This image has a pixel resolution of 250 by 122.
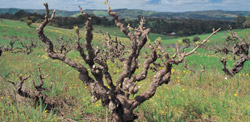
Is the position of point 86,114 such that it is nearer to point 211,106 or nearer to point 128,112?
point 128,112

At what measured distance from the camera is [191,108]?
4055 mm

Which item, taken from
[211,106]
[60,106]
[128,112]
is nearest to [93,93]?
[128,112]

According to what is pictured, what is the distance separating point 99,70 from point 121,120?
3.06 ft

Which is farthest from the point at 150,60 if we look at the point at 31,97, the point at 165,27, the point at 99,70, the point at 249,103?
the point at 165,27

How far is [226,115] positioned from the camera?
3.65m

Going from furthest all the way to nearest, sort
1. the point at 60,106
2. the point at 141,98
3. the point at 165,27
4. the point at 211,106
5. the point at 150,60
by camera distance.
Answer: the point at 165,27 → the point at 60,106 → the point at 211,106 → the point at 150,60 → the point at 141,98

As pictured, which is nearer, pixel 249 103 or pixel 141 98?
pixel 141 98

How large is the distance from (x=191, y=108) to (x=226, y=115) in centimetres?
67

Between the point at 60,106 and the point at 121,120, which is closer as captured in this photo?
the point at 121,120

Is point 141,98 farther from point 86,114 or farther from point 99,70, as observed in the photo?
point 86,114

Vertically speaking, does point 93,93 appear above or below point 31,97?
above

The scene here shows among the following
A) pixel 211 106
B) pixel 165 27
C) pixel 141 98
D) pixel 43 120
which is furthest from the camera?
pixel 165 27

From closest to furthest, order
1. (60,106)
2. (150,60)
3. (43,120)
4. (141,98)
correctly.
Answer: (141,98), (150,60), (43,120), (60,106)

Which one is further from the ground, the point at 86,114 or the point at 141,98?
the point at 141,98
